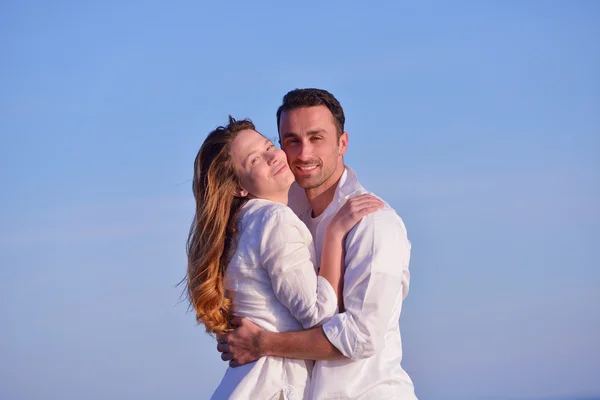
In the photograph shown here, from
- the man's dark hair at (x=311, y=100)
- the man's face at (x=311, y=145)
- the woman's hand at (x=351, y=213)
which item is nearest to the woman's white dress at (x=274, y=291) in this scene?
the woman's hand at (x=351, y=213)

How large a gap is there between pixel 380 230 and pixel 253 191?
868mm

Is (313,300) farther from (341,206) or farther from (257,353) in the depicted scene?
(341,206)

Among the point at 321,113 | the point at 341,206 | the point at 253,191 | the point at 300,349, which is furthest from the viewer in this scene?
the point at 321,113

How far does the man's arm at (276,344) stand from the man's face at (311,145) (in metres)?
1.32

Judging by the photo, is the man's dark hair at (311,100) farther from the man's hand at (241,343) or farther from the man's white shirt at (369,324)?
the man's hand at (241,343)

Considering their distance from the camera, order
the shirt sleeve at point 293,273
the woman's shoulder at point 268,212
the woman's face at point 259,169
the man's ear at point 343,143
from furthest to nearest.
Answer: the man's ear at point 343,143 → the woman's face at point 259,169 → the woman's shoulder at point 268,212 → the shirt sleeve at point 293,273

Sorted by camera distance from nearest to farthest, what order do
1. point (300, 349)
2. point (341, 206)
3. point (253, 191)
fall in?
point (300, 349), point (253, 191), point (341, 206)

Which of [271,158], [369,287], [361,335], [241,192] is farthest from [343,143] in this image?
[361,335]

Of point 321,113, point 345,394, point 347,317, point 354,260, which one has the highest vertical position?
point 321,113

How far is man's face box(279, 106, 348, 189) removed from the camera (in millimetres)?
5996

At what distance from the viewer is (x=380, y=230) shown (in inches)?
→ 206

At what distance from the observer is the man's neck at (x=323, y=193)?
6.07 meters

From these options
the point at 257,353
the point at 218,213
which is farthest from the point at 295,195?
the point at 257,353

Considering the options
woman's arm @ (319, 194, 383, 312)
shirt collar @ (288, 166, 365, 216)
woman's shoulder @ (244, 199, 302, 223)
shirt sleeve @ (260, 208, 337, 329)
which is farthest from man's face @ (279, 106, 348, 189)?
shirt sleeve @ (260, 208, 337, 329)
